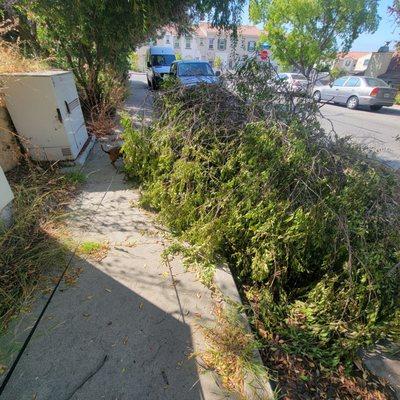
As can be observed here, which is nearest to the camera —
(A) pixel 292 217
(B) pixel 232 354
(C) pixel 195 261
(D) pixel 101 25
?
(B) pixel 232 354

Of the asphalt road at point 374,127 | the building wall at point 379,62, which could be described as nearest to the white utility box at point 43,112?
the asphalt road at point 374,127

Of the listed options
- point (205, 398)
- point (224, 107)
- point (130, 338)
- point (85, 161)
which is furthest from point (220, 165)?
point (85, 161)

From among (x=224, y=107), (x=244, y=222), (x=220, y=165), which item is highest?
(x=224, y=107)

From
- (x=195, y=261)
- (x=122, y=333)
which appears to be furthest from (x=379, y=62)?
(x=122, y=333)

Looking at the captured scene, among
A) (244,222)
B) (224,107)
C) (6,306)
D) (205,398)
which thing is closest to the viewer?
(205,398)

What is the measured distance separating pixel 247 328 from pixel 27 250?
2334mm

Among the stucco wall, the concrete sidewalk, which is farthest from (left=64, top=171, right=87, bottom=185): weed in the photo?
the concrete sidewalk

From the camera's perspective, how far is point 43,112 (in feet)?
14.0

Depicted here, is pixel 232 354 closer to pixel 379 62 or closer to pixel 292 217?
pixel 292 217

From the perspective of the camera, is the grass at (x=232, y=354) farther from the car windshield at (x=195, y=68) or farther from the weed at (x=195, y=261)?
the car windshield at (x=195, y=68)

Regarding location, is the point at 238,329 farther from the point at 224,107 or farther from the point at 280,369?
the point at 224,107

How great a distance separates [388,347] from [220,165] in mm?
2525

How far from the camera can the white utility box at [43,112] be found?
405cm

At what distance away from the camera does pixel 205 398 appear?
181 centimetres
